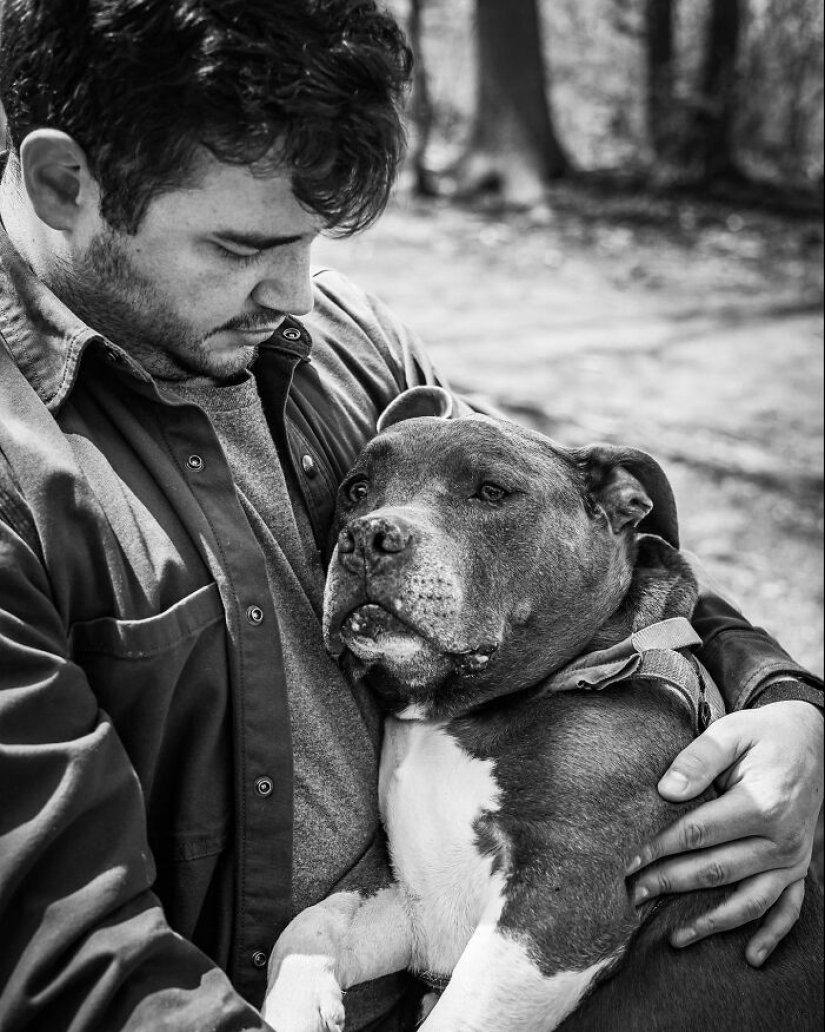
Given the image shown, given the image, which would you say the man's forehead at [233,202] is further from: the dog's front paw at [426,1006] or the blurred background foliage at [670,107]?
the blurred background foliage at [670,107]

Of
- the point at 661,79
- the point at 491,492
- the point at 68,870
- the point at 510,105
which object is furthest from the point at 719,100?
the point at 68,870

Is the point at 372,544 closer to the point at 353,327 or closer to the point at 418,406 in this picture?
the point at 418,406

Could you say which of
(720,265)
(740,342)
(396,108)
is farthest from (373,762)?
(720,265)

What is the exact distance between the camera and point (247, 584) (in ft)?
7.72

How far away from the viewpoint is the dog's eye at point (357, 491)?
288 centimetres

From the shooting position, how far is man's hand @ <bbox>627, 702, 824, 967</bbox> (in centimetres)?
255

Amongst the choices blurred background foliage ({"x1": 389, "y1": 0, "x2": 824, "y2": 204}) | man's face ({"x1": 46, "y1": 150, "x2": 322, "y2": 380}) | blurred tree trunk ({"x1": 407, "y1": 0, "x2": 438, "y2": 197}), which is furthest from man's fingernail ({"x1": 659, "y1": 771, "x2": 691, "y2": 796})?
blurred tree trunk ({"x1": 407, "y1": 0, "x2": 438, "y2": 197})

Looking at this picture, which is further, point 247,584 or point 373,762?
point 373,762

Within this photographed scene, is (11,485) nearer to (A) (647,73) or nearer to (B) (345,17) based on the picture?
(B) (345,17)

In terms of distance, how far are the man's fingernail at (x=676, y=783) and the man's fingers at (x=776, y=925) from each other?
0.38 meters

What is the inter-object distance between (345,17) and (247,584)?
3.64 feet

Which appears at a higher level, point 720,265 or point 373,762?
point 373,762

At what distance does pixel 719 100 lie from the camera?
13.8m

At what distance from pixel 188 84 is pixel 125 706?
1148mm
